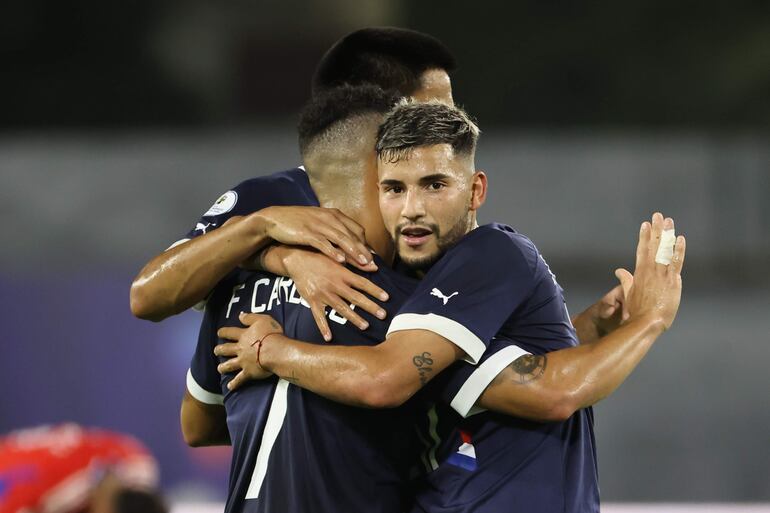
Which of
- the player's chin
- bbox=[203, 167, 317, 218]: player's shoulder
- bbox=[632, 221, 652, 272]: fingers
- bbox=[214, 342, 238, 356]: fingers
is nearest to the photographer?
the player's chin

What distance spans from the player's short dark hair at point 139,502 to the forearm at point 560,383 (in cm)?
137

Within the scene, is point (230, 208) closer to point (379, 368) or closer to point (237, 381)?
point (237, 381)

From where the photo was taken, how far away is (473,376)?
2.93 m

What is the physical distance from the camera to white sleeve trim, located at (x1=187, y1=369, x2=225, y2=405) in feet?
11.7

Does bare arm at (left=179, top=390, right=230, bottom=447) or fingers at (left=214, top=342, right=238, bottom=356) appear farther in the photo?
bare arm at (left=179, top=390, right=230, bottom=447)

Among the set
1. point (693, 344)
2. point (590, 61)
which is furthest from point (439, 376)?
point (590, 61)

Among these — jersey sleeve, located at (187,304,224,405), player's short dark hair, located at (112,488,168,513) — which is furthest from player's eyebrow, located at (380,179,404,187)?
player's short dark hair, located at (112,488,168,513)

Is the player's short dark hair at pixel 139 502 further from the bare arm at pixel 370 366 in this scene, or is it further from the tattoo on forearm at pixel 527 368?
the tattoo on forearm at pixel 527 368

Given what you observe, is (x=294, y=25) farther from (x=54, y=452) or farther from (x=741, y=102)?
(x=54, y=452)

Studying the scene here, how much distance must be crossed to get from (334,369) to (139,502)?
1.24m

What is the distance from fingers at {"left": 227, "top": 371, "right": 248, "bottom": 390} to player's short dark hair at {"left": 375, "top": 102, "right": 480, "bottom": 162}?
0.70 m

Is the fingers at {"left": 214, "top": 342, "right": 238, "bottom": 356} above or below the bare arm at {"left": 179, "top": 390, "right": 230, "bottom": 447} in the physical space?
above

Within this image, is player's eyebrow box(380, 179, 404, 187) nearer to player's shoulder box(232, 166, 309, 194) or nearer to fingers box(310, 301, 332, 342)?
fingers box(310, 301, 332, 342)

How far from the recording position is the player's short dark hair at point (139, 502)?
12.5 feet
